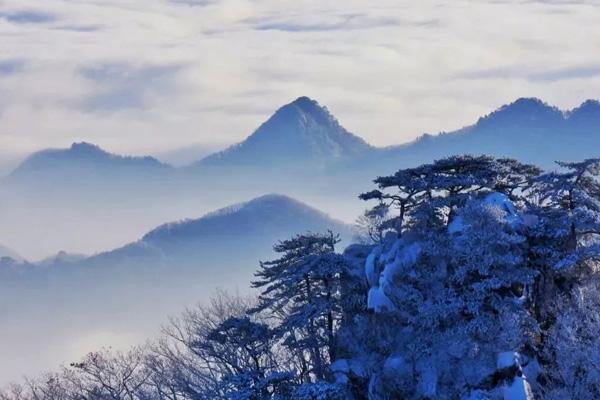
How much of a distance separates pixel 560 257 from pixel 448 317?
6.25 metres

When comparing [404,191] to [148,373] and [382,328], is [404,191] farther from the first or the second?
[148,373]

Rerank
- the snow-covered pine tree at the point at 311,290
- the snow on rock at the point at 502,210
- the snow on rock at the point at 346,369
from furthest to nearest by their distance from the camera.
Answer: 1. the snow-covered pine tree at the point at 311,290
2. the snow on rock at the point at 346,369
3. the snow on rock at the point at 502,210

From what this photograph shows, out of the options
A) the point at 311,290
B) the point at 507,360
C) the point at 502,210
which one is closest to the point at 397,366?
the point at 507,360

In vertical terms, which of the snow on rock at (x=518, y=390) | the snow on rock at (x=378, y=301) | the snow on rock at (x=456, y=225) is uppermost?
the snow on rock at (x=456, y=225)

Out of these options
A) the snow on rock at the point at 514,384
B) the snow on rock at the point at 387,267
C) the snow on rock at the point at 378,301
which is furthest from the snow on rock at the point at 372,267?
the snow on rock at the point at 514,384

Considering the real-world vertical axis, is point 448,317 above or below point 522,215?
below

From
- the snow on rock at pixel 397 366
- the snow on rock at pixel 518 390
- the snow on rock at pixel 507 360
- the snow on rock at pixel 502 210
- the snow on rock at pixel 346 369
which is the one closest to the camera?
the snow on rock at pixel 518 390

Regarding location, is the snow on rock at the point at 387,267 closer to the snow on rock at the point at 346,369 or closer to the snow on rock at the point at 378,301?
the snow on rock at the point at 378,301

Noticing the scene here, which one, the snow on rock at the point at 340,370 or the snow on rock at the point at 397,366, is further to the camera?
the snow on rock at the point at 340,370

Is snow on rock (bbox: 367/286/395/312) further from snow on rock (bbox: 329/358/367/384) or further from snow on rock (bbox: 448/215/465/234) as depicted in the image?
snow on rock (bbox: 448/215/465/234)

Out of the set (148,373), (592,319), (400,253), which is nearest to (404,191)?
(400,253)

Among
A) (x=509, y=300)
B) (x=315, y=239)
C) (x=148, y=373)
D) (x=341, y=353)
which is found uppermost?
(x=315, y=239)

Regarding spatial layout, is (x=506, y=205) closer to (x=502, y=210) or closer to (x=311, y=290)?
(x=502, y=210)

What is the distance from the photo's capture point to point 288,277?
46.2 meters
